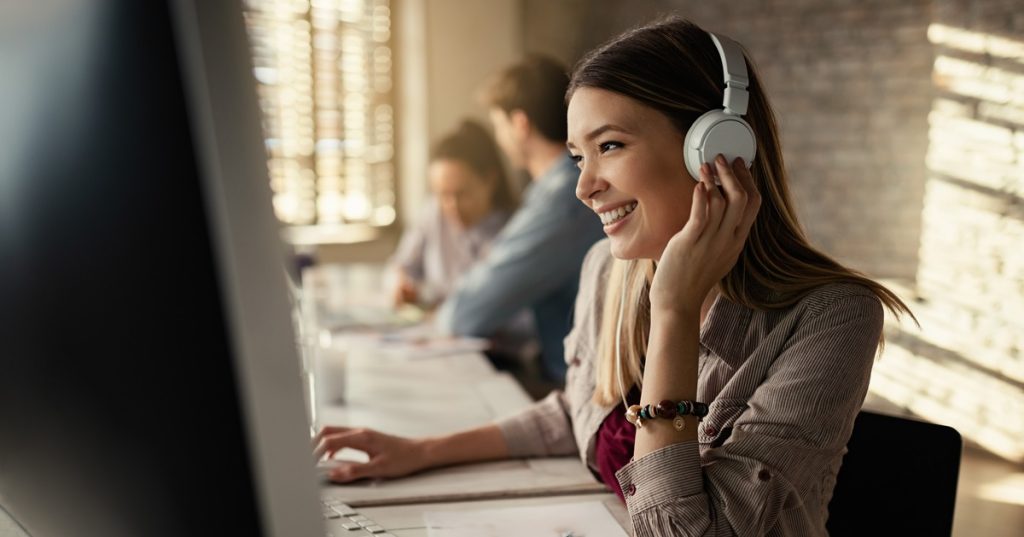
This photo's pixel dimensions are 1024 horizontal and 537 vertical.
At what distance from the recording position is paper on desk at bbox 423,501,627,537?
1101mm

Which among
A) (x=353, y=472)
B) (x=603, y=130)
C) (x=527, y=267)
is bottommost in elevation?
(x=527, y=267)

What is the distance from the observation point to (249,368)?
383 mm

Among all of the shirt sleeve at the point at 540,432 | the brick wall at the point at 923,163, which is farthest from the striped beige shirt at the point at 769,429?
the brick wall at the point at 923,163

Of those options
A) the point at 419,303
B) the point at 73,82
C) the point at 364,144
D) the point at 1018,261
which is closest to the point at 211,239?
the point at 73,82

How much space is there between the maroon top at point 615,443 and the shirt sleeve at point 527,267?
56.5 inches

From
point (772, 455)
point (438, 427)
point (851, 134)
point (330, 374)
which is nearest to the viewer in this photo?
point (772, 455)

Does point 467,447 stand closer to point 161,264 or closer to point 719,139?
point 719,139

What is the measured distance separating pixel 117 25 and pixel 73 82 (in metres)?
0.08

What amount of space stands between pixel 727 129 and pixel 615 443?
0.49 metres

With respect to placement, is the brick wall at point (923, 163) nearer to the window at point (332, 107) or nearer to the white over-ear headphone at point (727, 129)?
the window at point (332, 107)

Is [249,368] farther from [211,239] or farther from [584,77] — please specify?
[584,77]

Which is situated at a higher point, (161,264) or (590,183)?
(161,264)

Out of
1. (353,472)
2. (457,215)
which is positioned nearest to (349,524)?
(353,472)

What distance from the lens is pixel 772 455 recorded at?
97 cm
